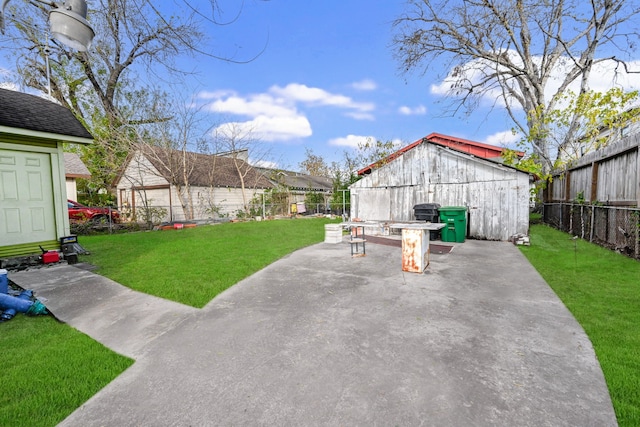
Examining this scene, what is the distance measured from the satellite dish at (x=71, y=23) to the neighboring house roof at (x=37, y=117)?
4.31 meters

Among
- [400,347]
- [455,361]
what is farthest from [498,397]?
[400,347]

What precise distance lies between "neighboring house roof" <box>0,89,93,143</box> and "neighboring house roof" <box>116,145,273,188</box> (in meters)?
10.6

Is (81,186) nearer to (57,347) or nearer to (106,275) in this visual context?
(106,275)

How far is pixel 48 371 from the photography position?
2.53 m

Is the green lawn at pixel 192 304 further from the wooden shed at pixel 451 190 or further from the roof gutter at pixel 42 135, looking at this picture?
the roof gutter at pixel 42 135

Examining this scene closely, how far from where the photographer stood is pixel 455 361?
2.65 meters

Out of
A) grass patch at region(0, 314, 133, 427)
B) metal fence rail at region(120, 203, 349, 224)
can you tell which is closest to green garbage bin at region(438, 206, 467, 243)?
metal fence rail at region(120, 203, 349, 224)

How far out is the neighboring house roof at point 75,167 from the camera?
17.5 meters

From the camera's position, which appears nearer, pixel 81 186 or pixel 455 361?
pixel 455 361

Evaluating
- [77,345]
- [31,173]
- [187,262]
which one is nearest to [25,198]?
[31,173]

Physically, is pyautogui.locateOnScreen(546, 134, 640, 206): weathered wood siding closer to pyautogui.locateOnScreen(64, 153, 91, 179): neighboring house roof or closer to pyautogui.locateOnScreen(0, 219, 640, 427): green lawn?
pyautogui.locateOnScreen(0, 219, 640, 427): green lawn

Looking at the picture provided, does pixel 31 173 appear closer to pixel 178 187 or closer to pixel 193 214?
pixel 178 187

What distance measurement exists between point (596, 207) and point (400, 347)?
914cm

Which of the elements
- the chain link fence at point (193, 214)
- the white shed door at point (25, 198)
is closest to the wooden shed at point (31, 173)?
the white shed door at point (25, 198)
